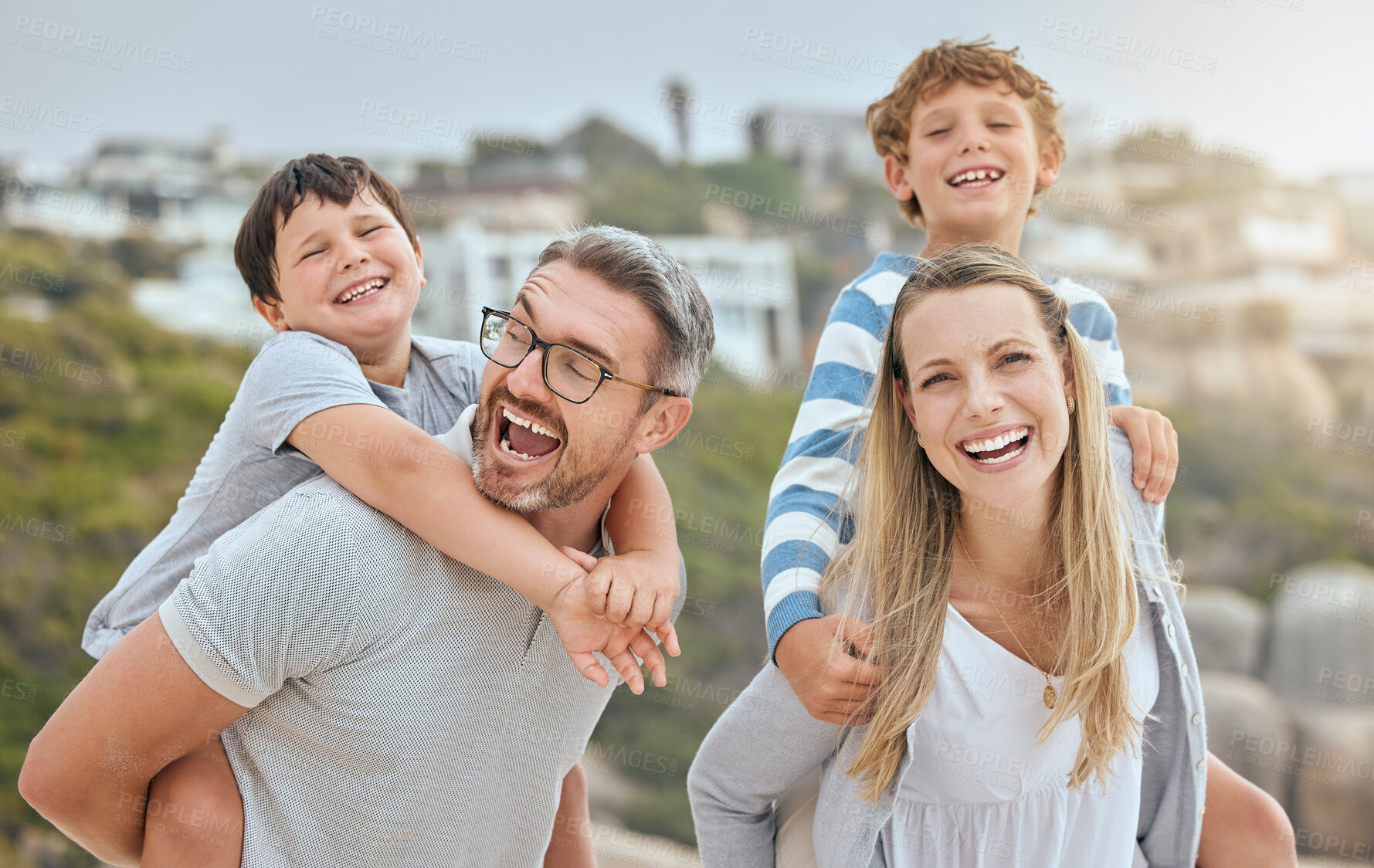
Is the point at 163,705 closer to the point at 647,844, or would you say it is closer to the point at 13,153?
the point at 647,844

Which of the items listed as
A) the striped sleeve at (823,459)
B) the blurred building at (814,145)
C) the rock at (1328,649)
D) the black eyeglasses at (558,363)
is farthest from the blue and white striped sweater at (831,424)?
the blurred building at (814,145)

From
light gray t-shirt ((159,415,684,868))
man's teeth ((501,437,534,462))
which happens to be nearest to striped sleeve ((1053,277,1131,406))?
man's teeth ((501,437,534,462))

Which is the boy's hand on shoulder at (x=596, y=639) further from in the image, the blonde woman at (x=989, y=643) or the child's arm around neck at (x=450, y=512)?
the blonde woman at (x=989, y=643)

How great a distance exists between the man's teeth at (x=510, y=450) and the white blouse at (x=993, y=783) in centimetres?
82

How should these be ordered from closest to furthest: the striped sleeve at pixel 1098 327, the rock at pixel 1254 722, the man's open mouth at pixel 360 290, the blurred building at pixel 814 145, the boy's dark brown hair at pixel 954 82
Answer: the man's open mouth at pixel 360 290 → the striped sleeve at pixel 1098 327 → the boy's dark brown hair at pixel 954 82 → the rock at pixel 1254 722 → the blurred building at pixel 814 145

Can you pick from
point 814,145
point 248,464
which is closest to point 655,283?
point 248,464

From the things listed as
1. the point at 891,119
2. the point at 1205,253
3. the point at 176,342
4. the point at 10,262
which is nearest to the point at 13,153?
the point at 10,262

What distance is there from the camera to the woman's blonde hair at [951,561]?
1.77m

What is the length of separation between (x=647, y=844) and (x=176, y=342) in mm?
13499

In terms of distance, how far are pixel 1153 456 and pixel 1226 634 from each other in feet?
37.9

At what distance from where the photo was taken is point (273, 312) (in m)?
2.38

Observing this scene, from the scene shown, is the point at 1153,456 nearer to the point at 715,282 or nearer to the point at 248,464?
the point at 248,464

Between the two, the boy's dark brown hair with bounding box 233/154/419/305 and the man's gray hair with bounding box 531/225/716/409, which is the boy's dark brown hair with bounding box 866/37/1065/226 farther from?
the boy's dark brown hair with bounding box 233/154/419/305

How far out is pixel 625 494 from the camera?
2090 millimetres
